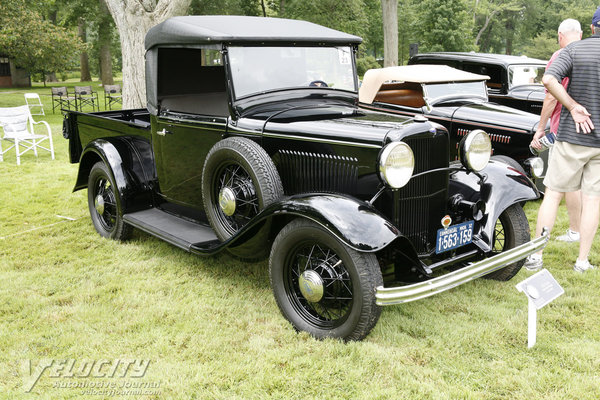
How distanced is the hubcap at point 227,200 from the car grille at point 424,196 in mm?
1206

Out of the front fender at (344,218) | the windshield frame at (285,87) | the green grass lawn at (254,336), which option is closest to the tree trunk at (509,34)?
the green grass lawn at (254,336)

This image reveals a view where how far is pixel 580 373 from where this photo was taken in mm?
2746

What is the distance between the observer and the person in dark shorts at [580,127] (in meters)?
3.75

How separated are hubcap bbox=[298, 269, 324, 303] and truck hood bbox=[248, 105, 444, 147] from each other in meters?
0.90

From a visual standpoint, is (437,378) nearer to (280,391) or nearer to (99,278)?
(280,391)

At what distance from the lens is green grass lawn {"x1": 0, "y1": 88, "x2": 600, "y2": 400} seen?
2682 millimetres

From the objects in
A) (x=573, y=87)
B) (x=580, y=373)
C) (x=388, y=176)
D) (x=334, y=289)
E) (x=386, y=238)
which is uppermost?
(x=573, y=87)

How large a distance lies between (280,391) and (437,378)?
854 millimetres

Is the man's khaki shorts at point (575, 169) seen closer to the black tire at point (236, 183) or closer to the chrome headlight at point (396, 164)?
the chrome headlight at point (396, 164)

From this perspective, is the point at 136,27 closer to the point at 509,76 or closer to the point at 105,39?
the point at 509,76

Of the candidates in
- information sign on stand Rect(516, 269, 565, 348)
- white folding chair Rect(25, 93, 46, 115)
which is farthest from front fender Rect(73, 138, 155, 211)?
white folding chair Rect(25, 93, 46, 115)

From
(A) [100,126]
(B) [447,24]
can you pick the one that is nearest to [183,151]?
(A) [100,126]

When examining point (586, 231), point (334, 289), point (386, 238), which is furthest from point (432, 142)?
point (586, 231)

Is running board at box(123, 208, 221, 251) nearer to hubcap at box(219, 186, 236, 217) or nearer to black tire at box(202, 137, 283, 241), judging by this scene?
black tire at box(202, 137, 283, 241)
